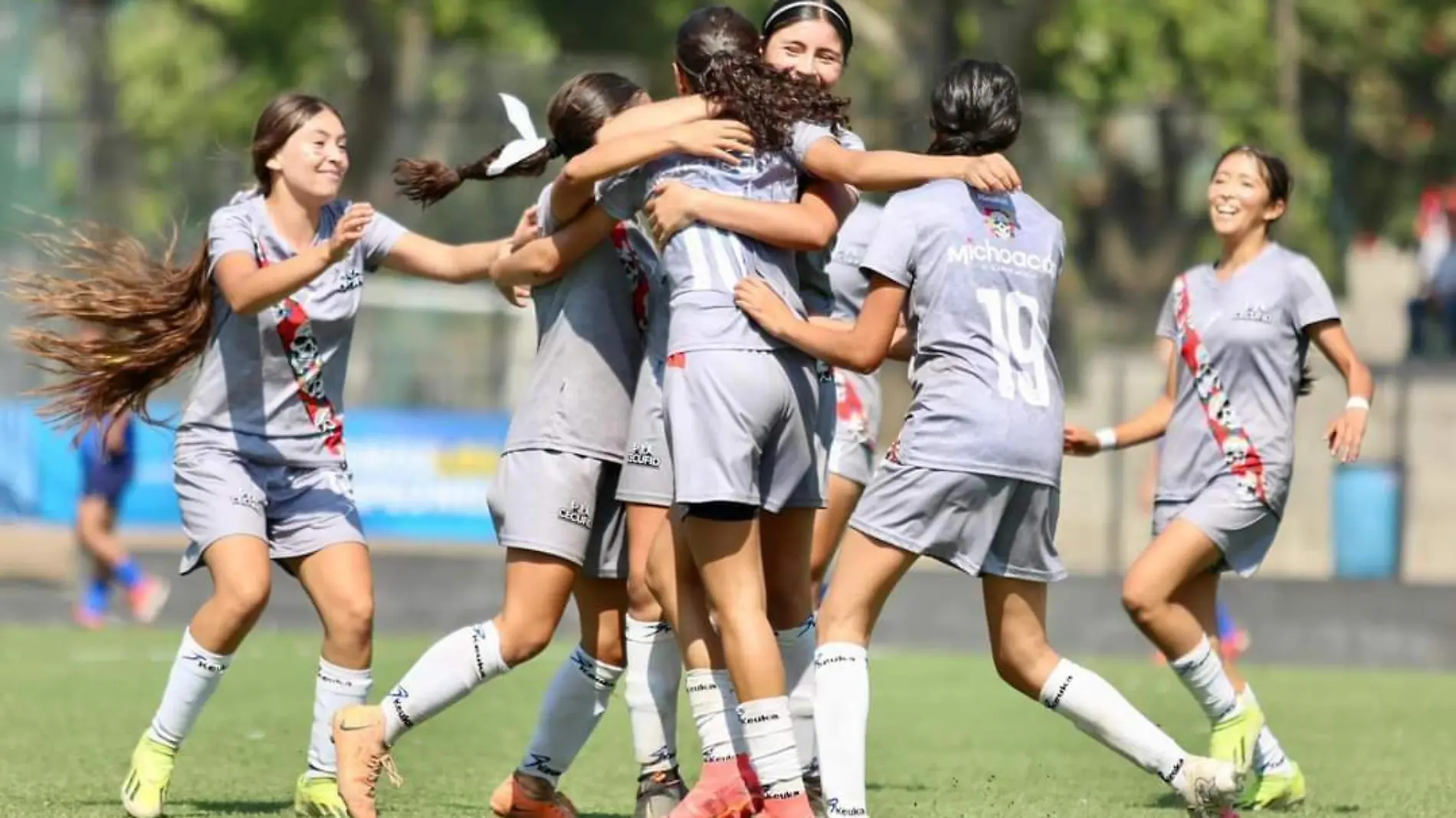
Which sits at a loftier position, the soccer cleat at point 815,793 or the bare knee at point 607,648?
the bare knee at point 607,648

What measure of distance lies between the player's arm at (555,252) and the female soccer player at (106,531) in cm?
939

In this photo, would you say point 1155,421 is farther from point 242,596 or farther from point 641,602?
point 242,596

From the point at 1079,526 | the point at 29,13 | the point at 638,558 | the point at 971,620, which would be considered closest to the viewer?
the point at 638,558

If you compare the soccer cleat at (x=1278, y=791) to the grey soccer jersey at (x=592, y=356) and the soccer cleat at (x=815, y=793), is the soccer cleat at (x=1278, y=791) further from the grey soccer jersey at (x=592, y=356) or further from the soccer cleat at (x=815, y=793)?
the grey soccer jersey at (x=592, y=356)

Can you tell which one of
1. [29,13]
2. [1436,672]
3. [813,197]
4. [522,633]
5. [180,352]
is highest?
[29,13]

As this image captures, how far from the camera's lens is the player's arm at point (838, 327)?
5895mm

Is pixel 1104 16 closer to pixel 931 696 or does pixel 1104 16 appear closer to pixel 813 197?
pixel 931 696

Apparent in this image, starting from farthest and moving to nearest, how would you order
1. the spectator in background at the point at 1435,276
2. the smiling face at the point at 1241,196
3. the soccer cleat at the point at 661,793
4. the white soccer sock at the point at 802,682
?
the spectator in background at the point at 1435,276, the smiling face at the point at 1241,196, the soccer cleat at the point at 661,793, the white soccer sock at the point at 802,682

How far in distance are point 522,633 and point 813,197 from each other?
4.74ft

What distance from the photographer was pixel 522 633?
6.46m

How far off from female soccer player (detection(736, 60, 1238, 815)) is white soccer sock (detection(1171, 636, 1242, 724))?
1.53m

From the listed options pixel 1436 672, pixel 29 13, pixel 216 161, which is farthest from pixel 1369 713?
pixel 29 13

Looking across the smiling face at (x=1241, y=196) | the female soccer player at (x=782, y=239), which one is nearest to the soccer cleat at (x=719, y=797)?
the female soccer player at (x=782, y=239)

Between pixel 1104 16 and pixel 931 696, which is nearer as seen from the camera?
pixel 931 696
